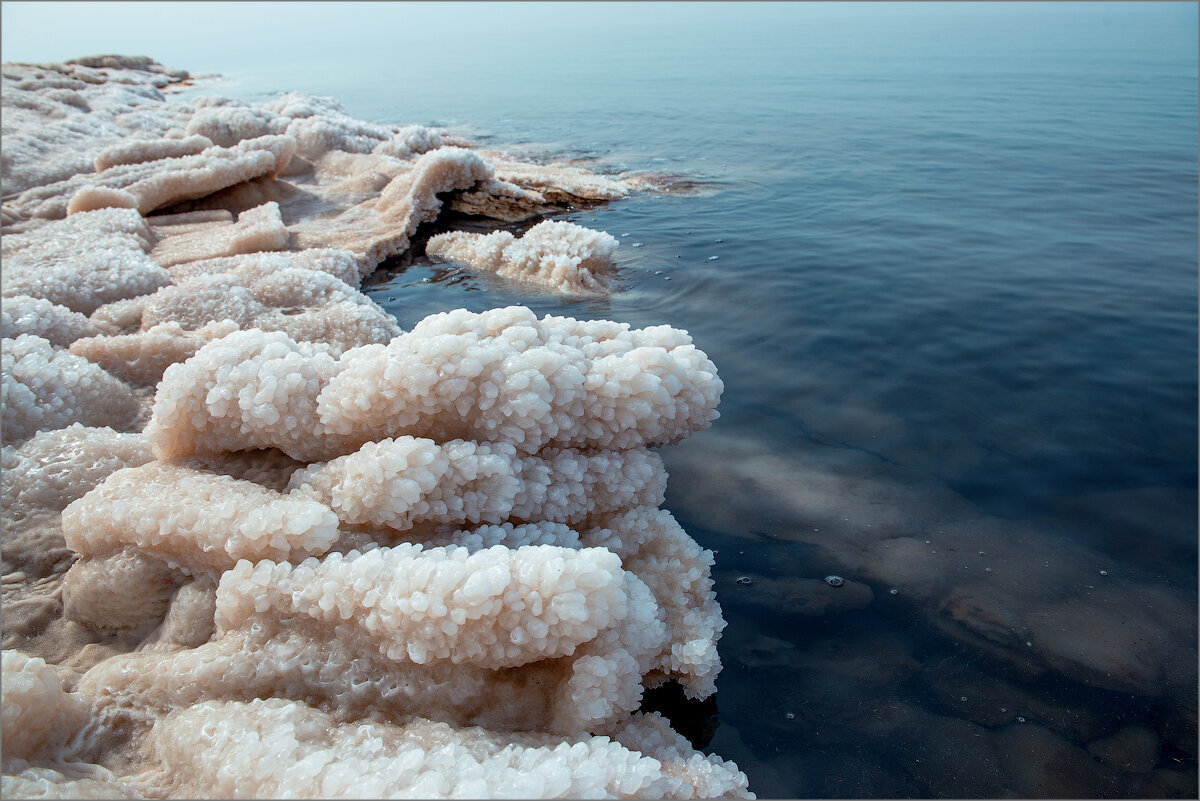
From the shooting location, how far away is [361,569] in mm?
1711

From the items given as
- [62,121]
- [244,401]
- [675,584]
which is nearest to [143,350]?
[244,401]

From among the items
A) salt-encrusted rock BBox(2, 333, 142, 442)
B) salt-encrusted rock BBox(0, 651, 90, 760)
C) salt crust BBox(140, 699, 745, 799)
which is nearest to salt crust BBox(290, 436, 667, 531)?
salt crust BBox(140, 699, 745, 799)

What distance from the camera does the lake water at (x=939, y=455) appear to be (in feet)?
6.59

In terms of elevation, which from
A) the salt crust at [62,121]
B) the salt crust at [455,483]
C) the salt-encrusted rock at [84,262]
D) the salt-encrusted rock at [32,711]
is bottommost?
the salt crust at [62,121]

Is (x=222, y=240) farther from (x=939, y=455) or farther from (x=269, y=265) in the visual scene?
(x=939, y=455)

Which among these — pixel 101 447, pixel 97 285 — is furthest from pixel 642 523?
pixel 97 285

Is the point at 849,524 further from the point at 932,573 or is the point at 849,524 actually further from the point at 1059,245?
the point at 1059,245

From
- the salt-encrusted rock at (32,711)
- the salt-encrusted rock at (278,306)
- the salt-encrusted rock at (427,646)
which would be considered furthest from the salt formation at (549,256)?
the salt-encrusted rock at (32,711)

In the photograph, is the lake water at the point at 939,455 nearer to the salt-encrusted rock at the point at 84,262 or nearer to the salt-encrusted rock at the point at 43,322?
the salt-encrusted rock at the point at 84,262

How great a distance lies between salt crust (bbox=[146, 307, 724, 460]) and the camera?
81.9 inches

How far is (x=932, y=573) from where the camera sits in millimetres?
2539

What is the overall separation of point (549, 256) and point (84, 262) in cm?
312

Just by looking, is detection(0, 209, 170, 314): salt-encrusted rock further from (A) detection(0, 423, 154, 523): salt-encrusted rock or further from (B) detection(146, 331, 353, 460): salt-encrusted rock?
(B) detection(146, 331, 353, 460): salt-encrusted rock

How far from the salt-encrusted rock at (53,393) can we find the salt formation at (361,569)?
1cm
